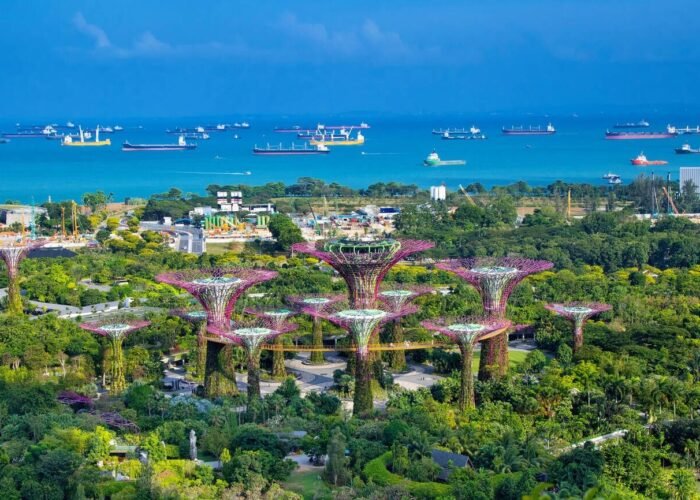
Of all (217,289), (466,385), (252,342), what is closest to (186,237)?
(217,289)

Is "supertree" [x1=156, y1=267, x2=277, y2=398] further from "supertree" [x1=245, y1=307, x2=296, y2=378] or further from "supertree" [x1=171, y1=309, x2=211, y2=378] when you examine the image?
"supertree" [x1=171, y1=309, x2=211, y2=378]

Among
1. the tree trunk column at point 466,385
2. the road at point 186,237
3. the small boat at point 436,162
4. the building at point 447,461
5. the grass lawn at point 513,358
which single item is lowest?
the building at point 447,461

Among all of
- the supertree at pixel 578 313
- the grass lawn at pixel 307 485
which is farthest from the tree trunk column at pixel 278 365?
the grass lawn at pixel 307 485

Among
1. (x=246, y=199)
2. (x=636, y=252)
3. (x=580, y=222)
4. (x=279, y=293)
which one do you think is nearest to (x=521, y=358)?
(x=279, y=293)

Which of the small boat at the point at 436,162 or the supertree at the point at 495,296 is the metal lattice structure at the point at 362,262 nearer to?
the supertree at the point at 495,296

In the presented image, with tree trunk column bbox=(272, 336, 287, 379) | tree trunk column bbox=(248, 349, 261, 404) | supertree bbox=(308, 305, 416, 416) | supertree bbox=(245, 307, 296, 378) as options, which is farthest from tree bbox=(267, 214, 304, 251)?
supertree bbox=(308, 305, 416, 416)

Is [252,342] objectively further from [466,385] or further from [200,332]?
[466,385]
